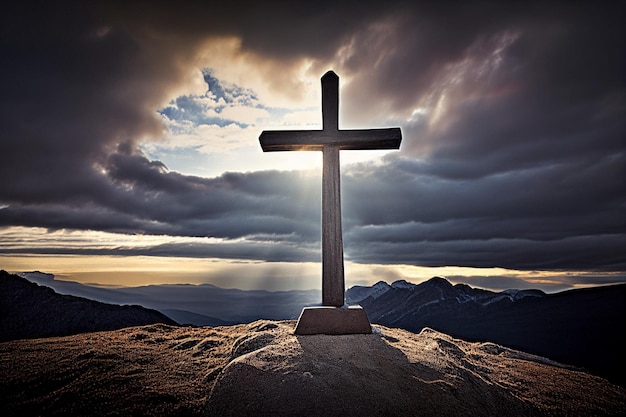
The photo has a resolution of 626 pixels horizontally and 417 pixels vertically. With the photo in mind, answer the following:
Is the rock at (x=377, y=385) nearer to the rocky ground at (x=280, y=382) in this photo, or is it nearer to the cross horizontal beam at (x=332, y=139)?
the rocky ground at (x=280, y=382)

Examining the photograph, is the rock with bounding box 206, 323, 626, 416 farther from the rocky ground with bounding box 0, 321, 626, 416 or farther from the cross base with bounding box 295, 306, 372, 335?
the cross base with bounding box 295, 306, 372, 335

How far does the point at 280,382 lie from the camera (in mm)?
4508

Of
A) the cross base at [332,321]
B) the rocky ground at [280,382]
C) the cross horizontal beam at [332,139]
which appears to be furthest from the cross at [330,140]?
the rocky ground at [280,382]

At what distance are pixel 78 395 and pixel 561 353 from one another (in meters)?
71.0

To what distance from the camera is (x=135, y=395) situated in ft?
14.3

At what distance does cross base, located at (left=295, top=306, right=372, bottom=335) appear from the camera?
21.1ft

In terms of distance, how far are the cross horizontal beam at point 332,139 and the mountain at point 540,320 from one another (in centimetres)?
1592

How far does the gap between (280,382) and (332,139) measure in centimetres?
531

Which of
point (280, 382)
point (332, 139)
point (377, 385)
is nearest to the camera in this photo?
point (280, 382)

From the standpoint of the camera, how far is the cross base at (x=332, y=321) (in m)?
6.43

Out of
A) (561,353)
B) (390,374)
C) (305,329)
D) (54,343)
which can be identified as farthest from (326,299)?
(561,353)

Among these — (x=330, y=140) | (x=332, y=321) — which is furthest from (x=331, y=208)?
(x=332, y=321)

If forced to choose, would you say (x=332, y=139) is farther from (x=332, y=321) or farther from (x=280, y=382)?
(x=280, y=382)

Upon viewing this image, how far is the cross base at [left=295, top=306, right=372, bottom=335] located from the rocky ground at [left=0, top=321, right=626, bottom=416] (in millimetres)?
294
